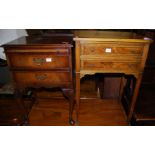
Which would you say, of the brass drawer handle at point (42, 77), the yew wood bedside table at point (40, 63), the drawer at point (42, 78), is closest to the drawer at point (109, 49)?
the yew wood bedside table at point (40, 63)

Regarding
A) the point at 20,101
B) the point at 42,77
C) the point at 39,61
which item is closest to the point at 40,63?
the point at 39,61

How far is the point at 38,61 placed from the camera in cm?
102

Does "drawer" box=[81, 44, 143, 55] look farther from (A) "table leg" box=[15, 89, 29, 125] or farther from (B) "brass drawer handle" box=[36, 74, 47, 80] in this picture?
(A) "table leg" box=[15, 89, 29, 125]

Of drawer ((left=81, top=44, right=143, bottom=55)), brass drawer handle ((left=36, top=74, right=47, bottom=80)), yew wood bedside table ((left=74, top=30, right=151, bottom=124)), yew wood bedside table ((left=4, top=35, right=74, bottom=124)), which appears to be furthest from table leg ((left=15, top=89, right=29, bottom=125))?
drawer ((left=81, top=44, right=143, bottom=55))

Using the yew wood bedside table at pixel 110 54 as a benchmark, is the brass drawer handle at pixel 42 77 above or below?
below

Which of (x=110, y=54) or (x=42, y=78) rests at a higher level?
(x=110, y=54)

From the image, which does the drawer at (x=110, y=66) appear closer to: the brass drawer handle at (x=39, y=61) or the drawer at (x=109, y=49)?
the drawer at (x=109, y=49)

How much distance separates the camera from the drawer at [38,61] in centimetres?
100

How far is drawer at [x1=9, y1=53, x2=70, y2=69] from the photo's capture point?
1.00 meters

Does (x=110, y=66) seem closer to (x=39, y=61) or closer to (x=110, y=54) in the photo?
(x=110, y=54)

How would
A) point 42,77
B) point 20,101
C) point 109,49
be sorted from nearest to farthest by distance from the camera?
point 109,49 < point 42,77 < point 20,101

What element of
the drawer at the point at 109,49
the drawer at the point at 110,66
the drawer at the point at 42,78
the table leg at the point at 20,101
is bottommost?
the table leg at the point at 20,101

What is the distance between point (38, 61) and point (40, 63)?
0.07 ft

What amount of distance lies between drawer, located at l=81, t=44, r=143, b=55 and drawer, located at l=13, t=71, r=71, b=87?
0.82 feet
